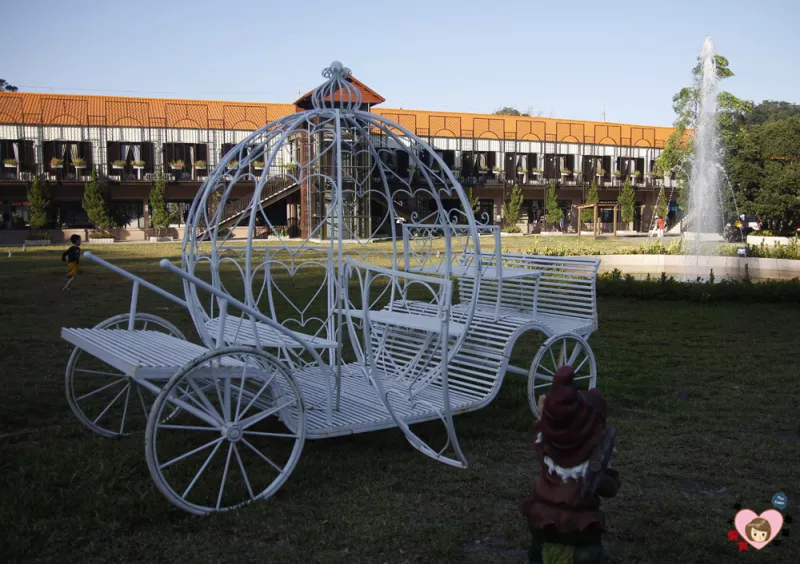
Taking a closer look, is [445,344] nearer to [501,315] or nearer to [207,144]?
[501,315]

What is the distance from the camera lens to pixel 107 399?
554 cm

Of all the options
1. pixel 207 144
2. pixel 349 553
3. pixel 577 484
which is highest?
pixel 207 144

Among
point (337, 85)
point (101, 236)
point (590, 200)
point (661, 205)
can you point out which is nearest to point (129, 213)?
point (101, 236)

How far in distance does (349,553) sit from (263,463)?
1.19 metres

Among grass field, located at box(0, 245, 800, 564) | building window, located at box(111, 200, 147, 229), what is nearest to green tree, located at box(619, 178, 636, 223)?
building window, located at box(111, 200, 147, 229)

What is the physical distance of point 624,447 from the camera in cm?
457

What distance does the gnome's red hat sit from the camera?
8.54 feet

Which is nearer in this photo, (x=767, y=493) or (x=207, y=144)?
(x=767, y=493)

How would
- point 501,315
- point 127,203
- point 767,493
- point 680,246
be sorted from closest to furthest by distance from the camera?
point 767,493, point 501,315, point 680,246, point 127,203

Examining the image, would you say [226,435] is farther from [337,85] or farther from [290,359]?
[337,85]

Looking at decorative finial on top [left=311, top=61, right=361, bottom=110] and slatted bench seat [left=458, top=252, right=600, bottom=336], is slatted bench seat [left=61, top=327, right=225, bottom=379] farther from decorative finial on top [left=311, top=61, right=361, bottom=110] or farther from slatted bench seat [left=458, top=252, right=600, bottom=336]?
slatted bench seat [left=458, top=252, right=600, bottom=336]

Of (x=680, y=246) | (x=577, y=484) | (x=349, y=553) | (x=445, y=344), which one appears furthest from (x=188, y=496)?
(x=680, y=246)

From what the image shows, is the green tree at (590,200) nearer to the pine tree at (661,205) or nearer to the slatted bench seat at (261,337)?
the pine tree at (661,205)

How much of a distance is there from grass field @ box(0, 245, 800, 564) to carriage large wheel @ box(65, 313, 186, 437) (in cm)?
15
